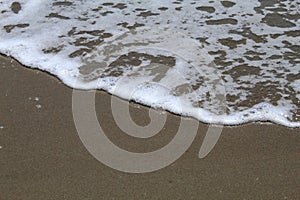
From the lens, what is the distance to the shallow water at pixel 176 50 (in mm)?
2889

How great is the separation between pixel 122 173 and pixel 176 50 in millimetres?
1269

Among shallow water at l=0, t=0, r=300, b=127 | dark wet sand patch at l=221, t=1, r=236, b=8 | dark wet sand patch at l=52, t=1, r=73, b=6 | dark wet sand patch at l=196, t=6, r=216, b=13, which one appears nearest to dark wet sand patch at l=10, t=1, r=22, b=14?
shallow water at l=0, t=0, r=300, b=127

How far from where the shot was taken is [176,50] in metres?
3.36

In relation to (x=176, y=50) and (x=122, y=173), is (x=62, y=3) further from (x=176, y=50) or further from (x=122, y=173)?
(x=122, y=173)

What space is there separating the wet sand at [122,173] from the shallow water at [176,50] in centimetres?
21

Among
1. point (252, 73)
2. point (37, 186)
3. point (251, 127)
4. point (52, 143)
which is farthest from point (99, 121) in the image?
point (252, 73)

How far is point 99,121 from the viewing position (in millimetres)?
2676

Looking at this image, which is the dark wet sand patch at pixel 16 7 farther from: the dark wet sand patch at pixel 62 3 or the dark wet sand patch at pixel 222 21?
the dark wet sand patch at pixel 222 21

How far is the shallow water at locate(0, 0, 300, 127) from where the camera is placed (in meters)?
2.89

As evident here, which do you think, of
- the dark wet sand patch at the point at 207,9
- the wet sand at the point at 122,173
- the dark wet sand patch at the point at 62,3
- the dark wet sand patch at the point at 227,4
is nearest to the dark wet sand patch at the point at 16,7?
the dark wet sand patch at the point at 62,3

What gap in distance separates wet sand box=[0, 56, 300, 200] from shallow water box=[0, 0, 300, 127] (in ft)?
0.67

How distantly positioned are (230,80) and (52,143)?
3.88ft

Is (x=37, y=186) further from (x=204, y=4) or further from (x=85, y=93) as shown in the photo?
(x=204, y=4)

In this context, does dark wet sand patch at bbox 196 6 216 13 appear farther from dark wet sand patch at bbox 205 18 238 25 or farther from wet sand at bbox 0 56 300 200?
wet sand at bbox 0 56 300 200
